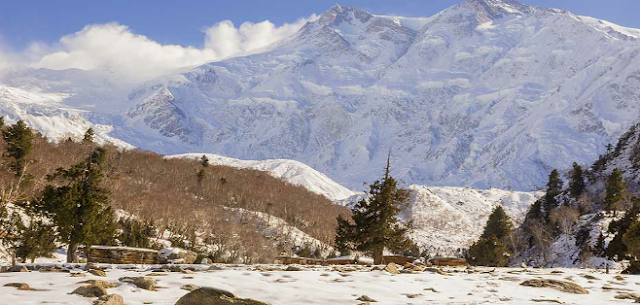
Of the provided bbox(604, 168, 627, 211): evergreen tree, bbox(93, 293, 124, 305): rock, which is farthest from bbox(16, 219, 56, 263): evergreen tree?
bbox(604, 168, 627, 211): evergreen tree

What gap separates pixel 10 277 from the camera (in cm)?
1370

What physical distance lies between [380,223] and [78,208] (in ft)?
66.2

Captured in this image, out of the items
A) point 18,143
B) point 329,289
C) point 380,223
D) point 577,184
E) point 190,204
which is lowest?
point 329,289

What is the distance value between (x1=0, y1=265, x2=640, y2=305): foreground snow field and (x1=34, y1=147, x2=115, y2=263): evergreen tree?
20.4 meters

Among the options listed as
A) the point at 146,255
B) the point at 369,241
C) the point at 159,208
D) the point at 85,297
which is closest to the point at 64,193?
the point at 146,255

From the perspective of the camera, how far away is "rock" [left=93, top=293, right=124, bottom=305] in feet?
35.9

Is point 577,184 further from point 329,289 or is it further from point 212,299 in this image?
point 212,299

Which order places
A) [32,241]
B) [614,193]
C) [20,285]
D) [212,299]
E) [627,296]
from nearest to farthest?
[212,299], [20,285], [627,296], [32,241], [614,193]

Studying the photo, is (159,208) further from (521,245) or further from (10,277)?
(10,277)

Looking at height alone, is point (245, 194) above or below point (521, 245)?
above

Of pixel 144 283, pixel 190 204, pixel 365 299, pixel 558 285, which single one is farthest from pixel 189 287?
pixel 190 204

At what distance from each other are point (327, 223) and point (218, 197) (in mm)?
35641

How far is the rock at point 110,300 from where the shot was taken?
1095 centimetres

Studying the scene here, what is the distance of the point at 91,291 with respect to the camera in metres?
12.0
